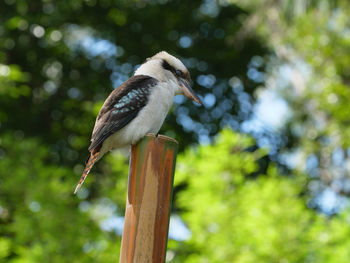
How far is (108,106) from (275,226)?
171 inches

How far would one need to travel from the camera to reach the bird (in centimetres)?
314

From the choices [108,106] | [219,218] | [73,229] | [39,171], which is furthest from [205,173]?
[108,106]

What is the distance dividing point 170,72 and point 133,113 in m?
0.48

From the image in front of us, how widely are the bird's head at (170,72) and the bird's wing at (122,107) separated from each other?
0.13 metres

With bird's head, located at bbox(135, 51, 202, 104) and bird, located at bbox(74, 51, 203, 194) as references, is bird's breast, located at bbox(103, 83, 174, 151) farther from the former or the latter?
bird's head, located at bbox(135, 51, 202, 104)

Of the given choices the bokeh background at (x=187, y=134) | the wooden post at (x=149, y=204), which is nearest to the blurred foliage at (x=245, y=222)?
the bokeh background at (x=187, y=134)

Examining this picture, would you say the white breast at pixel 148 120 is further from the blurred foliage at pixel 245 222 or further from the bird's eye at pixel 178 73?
the blurred foliage at pixel 245 222

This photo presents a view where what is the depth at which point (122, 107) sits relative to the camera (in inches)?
129

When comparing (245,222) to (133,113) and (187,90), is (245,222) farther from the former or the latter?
(133,113)

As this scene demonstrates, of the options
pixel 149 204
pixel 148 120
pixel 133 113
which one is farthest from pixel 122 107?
pixel 149 204

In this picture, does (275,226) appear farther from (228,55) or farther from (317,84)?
(317,84)

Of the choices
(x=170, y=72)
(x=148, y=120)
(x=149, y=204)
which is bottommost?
(x=149, y=204)

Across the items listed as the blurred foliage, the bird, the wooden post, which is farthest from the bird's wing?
the blurred foliage

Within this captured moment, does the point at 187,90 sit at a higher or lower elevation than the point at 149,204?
higher
